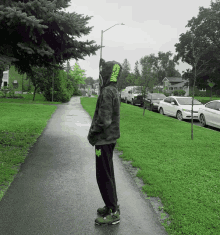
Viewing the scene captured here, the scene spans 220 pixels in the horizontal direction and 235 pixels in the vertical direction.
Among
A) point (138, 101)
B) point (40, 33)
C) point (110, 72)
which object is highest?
point (40, 33)

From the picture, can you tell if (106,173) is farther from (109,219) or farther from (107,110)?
(107,110)

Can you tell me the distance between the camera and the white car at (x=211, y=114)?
11.9 metres

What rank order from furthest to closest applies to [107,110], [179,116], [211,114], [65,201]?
1. [179,116]
2. [211,114]
3. [65,201]
4. [107,110]

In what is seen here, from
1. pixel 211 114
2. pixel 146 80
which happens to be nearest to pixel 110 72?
pixel 211 114

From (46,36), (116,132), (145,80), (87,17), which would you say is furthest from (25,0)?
(145,80)

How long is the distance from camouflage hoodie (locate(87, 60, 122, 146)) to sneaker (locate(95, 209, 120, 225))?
0.88m

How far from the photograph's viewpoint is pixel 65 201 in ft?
12.2

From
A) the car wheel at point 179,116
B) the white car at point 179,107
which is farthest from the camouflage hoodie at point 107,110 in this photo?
the car wheel at point 179,116

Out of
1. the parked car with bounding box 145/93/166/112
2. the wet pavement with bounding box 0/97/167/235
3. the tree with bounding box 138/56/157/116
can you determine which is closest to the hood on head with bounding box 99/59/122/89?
the wet pavement with bounding box 0/97/167/235

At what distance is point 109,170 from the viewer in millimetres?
3168

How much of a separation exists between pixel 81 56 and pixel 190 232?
219 inches

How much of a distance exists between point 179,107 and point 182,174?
11224mm

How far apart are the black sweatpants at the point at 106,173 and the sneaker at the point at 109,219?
7cm

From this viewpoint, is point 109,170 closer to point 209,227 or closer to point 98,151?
point 98,151
